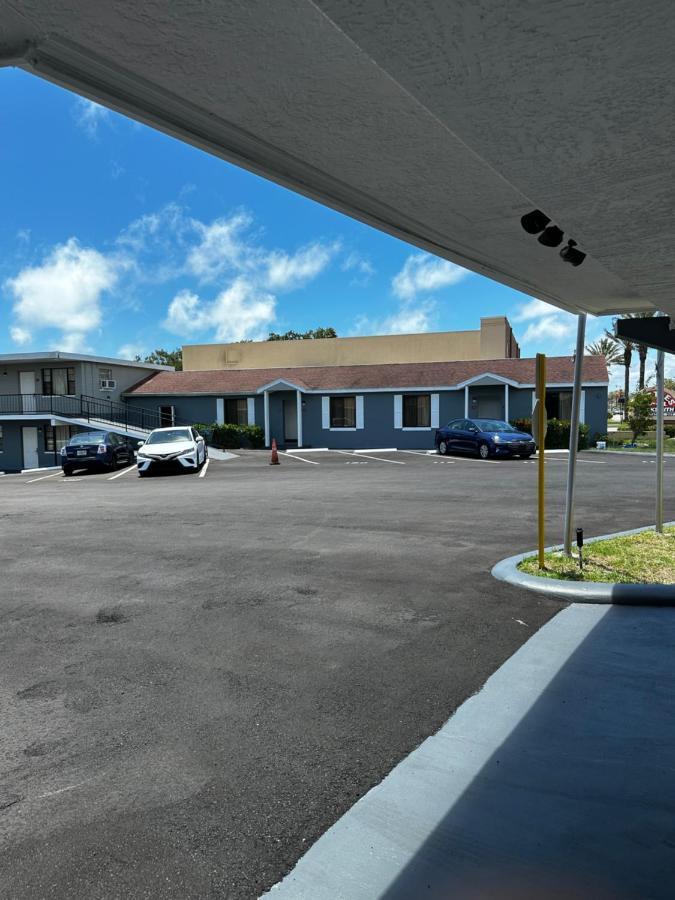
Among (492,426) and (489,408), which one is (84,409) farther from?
(489,408)

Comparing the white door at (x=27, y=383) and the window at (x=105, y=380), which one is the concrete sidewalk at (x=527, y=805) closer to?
the window at (x=105, y=380)

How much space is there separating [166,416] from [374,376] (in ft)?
37.6

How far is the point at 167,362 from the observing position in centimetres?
7875

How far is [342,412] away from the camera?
31.9 meters

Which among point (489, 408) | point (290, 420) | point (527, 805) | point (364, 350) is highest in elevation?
point (364, 350)

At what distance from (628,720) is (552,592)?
2.39 meters

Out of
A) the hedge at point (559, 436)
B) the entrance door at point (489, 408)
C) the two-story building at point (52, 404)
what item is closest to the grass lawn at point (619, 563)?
the hedge at point (559, 436)

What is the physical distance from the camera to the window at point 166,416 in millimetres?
33188

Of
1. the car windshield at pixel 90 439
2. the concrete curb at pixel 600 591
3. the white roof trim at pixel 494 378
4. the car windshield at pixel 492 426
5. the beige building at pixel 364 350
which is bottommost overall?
the concrete curb at pixel 600 591

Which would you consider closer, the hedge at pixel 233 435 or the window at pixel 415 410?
the window at pixel 415 410

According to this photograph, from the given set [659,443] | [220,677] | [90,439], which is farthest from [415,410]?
[220,677]

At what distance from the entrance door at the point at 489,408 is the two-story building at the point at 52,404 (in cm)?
1680

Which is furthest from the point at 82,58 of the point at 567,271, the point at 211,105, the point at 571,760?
the point at 567,271

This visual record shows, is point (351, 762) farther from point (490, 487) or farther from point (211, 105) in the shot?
point (490, 487)
